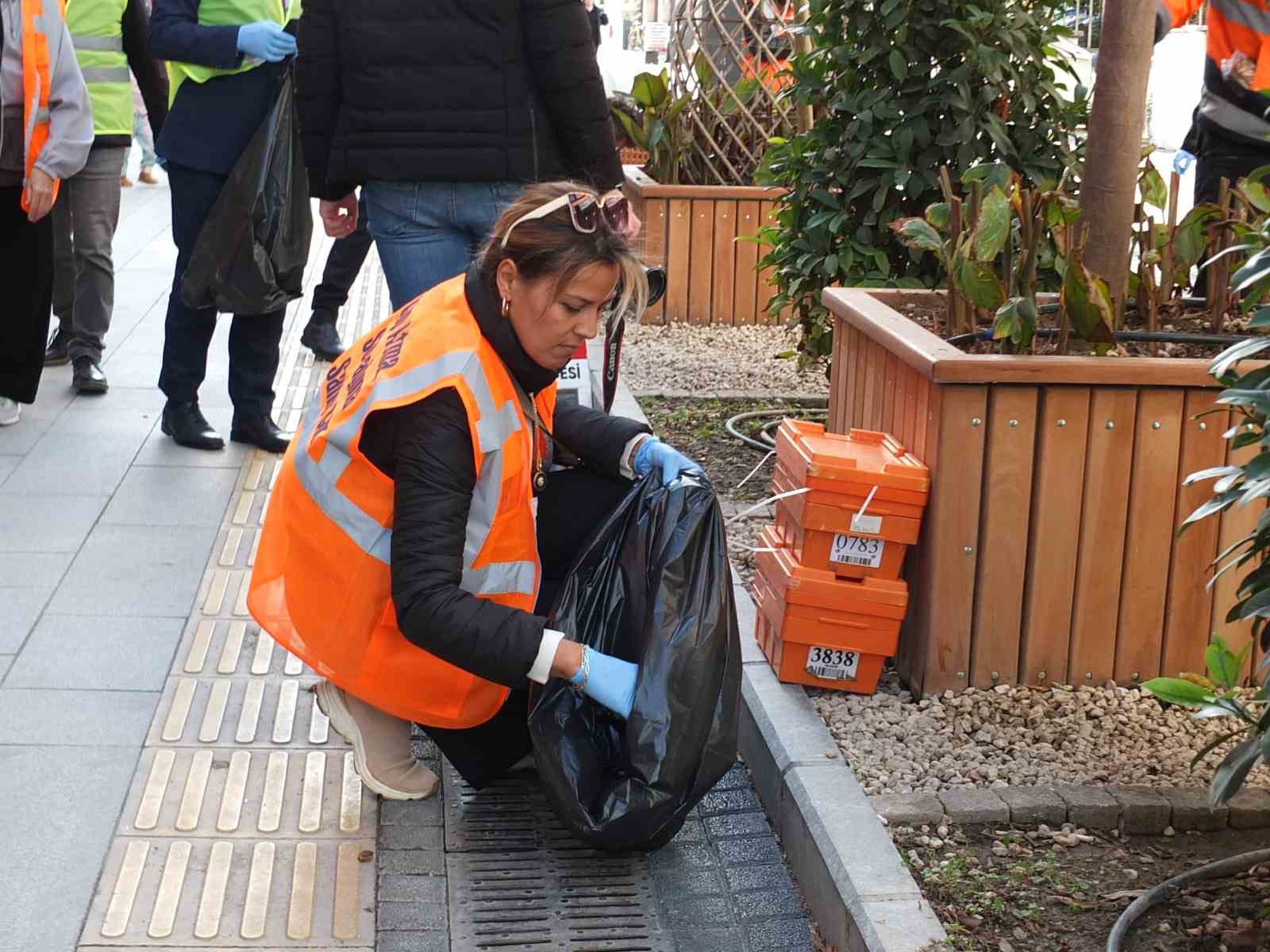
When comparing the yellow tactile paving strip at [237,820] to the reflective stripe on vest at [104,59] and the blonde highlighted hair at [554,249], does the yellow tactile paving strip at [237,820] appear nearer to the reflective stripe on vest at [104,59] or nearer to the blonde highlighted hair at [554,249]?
the blonde highlighted hair at [554,249]

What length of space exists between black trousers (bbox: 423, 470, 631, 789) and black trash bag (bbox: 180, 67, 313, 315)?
2293 mm

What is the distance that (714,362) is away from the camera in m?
7.38

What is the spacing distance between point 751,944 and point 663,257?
5396 millimetres

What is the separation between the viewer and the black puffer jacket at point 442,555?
300 cm

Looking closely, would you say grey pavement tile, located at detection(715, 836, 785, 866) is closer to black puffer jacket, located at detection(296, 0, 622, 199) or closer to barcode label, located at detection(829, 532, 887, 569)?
barcode label, located at detection(829, 532, 887, 569)

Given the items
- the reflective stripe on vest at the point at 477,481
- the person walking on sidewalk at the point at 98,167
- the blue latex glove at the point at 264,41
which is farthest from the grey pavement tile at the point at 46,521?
the reflective stripe on vest at the point at 477,481

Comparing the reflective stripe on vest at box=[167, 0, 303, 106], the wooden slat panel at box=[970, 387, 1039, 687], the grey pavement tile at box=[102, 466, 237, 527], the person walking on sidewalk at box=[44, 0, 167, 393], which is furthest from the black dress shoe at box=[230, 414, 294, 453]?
the wooden slat panel at box=[970, 387, 1039, 687]

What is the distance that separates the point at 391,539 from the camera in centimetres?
308

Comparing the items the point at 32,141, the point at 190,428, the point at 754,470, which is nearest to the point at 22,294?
the point at 32,141

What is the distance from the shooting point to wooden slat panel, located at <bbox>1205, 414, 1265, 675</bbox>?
366cm

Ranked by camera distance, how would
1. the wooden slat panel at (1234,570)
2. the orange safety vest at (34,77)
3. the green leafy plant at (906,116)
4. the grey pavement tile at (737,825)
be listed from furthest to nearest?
the orange safety vest at (34,77) < the green leafy plant at (906,116) < the wooden slat panel at (1234,570) < the grey pavement tile at (737,825)

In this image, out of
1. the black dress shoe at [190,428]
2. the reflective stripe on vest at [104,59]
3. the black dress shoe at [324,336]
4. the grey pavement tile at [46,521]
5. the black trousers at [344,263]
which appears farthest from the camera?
the black dress shoe at [324,336]

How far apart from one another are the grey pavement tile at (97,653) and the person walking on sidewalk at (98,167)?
2.54 m

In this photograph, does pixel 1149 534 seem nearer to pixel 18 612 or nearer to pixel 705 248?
pixel 18 612
